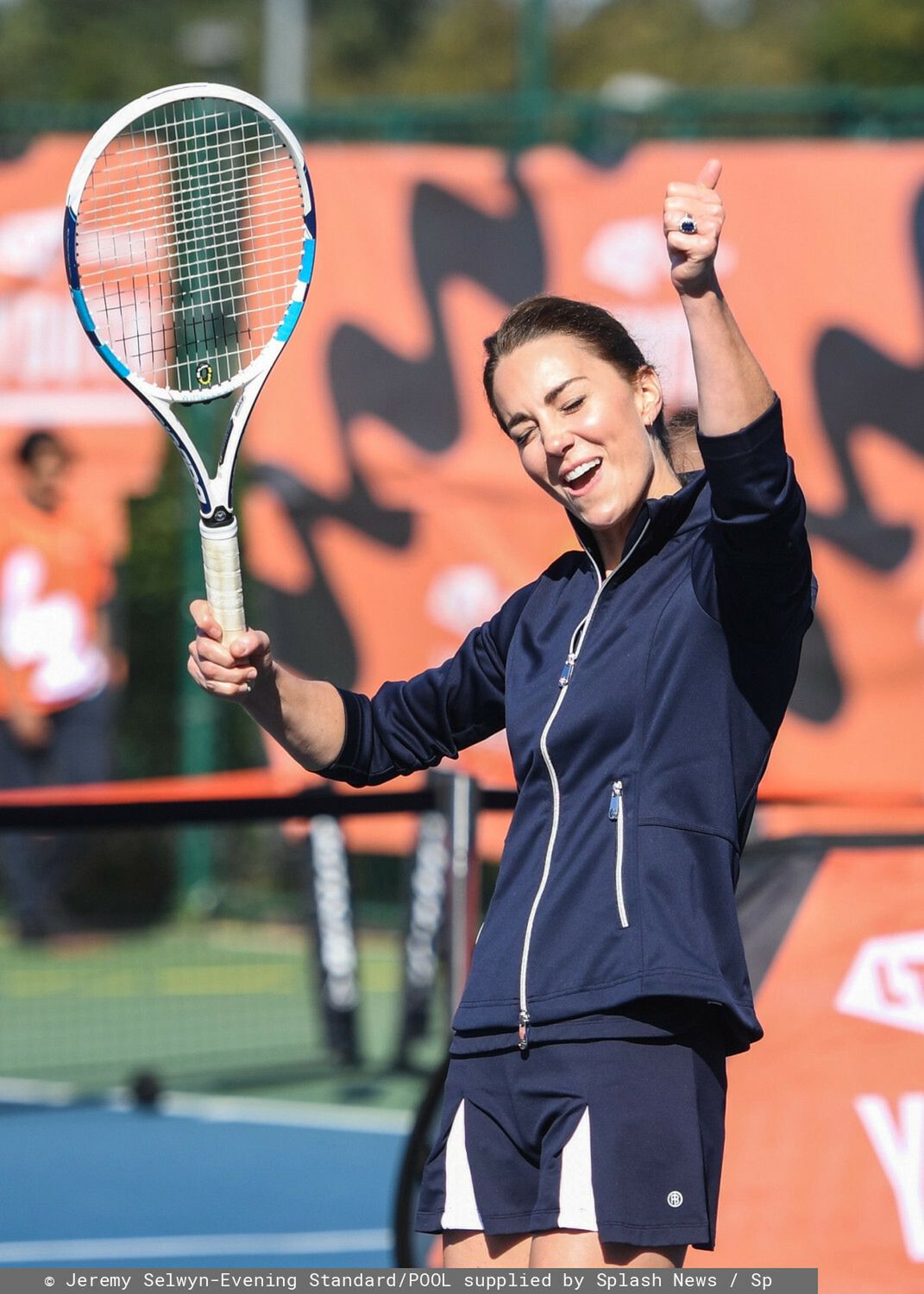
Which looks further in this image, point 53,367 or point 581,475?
point 53,367

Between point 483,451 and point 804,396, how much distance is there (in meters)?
1.44

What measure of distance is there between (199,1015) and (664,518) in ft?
18.9

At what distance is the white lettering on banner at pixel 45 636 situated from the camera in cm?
864

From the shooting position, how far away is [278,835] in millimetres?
9141

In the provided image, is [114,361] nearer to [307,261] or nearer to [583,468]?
[307,261]

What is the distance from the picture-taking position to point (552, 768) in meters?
2.50

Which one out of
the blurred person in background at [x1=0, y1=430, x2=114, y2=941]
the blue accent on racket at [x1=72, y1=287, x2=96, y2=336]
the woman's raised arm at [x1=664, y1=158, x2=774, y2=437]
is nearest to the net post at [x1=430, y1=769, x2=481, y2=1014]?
the blue accent on racket at [x1=72, y1=287, x2=96, y2=336]

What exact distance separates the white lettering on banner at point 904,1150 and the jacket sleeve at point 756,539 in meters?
1.64

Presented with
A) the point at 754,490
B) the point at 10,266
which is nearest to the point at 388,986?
the point at 10,266

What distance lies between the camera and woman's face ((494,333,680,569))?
252 centimetres

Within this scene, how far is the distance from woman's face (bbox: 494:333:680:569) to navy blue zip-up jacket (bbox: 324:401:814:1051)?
2.3 inches

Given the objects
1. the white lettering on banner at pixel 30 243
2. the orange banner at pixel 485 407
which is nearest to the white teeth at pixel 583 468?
the orange banner at pixel 485 407

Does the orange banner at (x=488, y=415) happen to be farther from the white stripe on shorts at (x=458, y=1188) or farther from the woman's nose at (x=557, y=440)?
the white stripe on shorts at (x=458, y=1188)

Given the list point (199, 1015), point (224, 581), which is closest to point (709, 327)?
point (224, 581)
